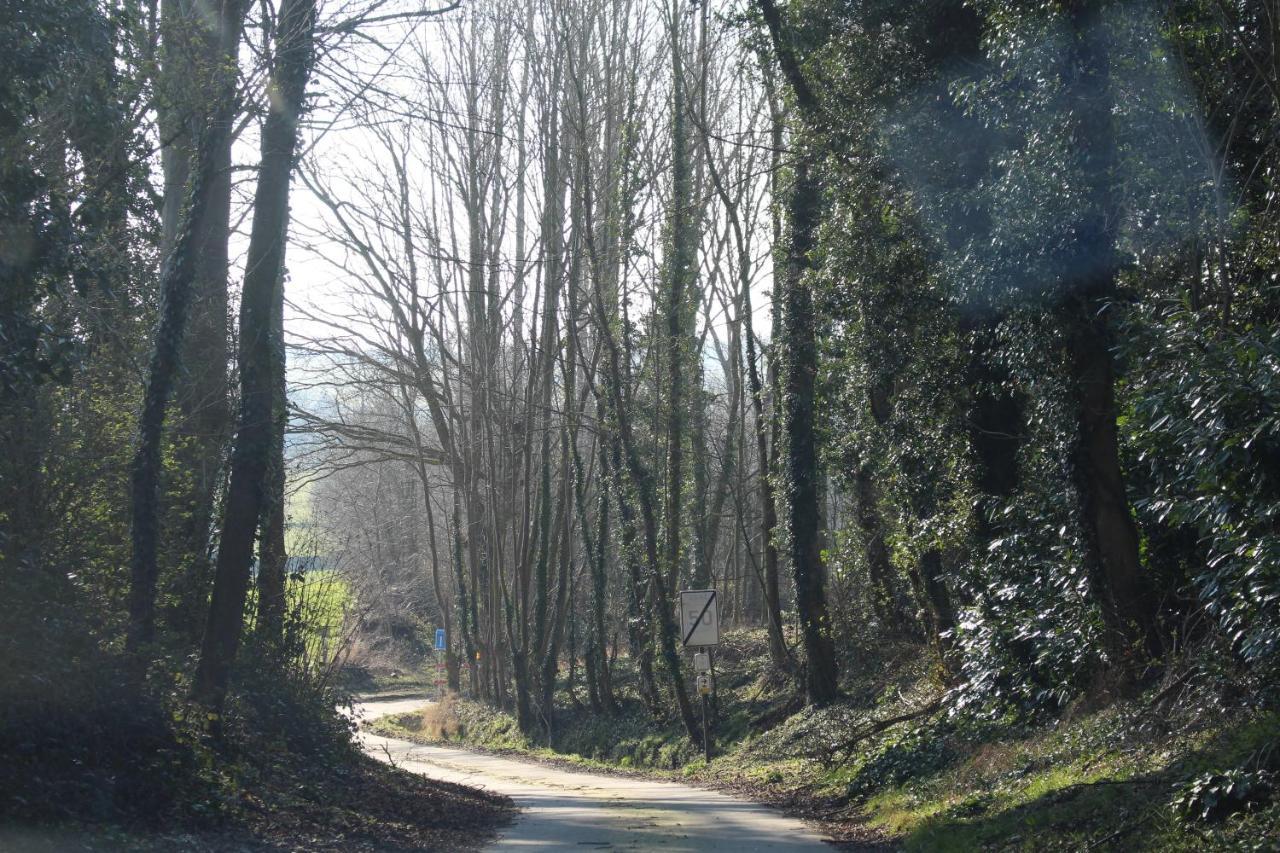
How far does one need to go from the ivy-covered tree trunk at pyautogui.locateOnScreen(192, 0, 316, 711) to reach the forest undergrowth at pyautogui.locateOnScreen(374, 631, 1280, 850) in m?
7.27

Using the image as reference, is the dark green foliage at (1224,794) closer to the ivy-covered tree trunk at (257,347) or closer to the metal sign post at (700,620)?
the ivy-covered tree trunk at (257,347)

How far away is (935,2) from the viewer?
14242 millimetres

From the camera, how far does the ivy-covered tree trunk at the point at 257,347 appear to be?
12555 millimetres

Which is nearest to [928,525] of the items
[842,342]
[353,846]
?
[842,342]

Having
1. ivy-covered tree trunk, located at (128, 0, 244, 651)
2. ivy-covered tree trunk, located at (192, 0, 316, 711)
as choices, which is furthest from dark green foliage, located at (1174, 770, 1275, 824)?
ivy-covered tree trunk, located at (192, 0, 316, 711)

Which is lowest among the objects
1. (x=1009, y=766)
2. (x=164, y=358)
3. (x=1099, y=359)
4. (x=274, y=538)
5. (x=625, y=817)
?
(x=625, y=817)

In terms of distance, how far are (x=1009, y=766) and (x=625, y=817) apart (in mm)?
4685

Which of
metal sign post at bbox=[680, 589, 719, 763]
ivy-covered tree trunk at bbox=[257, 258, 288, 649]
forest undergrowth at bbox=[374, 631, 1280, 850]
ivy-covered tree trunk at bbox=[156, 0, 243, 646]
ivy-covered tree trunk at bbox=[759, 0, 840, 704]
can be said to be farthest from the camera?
metal sign post at bbox=[680, 589, 719, 763]

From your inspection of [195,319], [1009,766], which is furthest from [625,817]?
[195,319]

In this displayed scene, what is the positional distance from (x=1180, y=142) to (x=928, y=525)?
6350 mm

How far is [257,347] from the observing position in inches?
519

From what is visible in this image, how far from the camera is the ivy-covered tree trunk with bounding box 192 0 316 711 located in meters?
12.6

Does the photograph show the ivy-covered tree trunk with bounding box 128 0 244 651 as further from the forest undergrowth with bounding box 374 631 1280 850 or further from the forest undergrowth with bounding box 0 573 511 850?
the forest undergrowth with bounding box 374 631 1280 850

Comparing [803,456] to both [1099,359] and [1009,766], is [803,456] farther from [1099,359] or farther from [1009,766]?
[1009,766]
